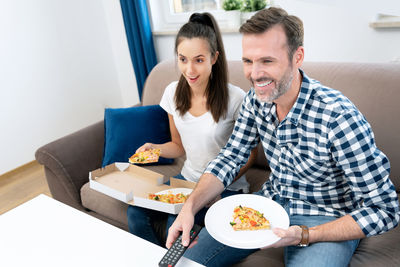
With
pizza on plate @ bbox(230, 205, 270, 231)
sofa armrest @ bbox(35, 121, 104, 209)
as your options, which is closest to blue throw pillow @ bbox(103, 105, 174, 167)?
sofa armrest @ bbox(35, 121, 104, 209)

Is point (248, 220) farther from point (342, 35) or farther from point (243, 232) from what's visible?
point (342, 35)

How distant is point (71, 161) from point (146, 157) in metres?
0.54

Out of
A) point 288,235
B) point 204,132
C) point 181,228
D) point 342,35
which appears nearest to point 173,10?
point 342,35

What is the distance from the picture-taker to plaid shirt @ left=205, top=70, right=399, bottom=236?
3.19 ft

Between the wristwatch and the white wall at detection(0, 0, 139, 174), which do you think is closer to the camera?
the wristwatch

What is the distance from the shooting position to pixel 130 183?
1564 mm

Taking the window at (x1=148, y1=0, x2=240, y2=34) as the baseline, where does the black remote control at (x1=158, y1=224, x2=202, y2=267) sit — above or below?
below

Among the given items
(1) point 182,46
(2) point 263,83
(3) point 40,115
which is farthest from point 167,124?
(3) point 40,115

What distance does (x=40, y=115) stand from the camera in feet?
9.84

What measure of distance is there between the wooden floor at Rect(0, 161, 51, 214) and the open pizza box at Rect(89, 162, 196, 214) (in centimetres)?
123

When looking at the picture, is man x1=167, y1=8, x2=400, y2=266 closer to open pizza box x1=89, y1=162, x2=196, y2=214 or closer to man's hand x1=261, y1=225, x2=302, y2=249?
man's hand x1=261, y1=225, x2=302, y2=249

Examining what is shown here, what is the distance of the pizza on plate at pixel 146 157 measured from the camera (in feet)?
4.85

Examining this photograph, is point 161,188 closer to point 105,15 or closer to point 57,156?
point 57,156

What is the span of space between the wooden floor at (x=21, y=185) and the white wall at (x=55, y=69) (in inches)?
3.0
